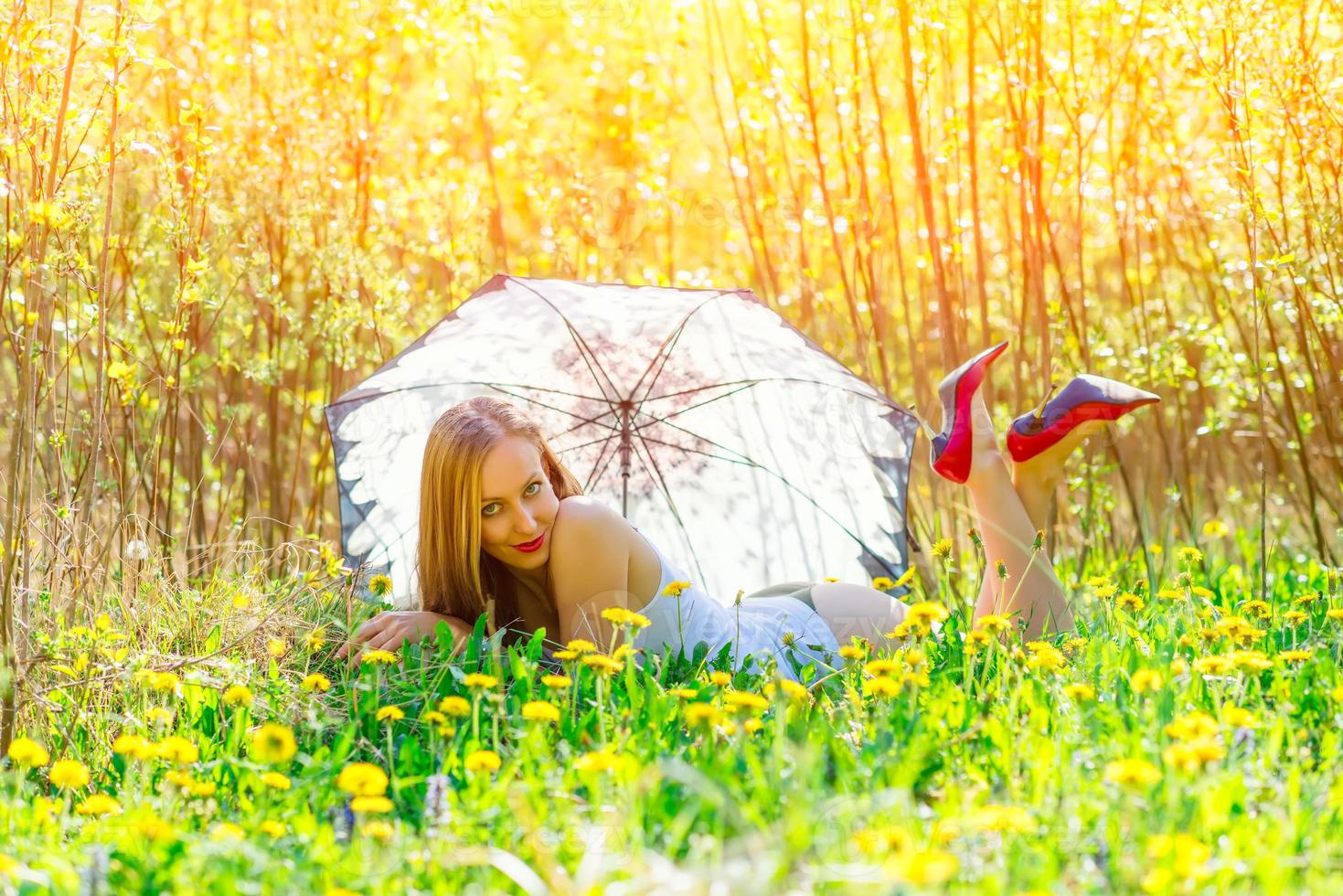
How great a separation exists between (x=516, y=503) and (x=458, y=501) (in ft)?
0.41

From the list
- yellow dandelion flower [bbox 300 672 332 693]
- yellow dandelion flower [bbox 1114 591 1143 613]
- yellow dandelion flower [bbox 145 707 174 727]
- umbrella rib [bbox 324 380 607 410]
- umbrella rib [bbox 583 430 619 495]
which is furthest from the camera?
umbrella rib [bbox 583 430 619 495]

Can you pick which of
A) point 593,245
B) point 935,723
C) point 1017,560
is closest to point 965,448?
point 1017,560

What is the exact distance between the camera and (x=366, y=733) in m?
2.08

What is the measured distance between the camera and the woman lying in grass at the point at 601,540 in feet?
8.27

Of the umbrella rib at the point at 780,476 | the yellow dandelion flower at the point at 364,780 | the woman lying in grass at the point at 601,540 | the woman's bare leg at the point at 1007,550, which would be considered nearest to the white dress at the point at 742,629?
the woman lying in grass at the point at 601,540

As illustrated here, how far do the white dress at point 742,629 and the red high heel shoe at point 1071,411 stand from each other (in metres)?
0.62

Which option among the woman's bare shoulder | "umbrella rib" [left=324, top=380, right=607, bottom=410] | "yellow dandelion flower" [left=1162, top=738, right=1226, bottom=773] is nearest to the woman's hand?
the woman's bare shoulder

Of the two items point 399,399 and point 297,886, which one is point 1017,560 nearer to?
point 399,399

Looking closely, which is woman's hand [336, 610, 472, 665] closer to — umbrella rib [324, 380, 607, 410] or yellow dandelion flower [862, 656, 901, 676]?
umbrella rib [324, 380, 607, 410]

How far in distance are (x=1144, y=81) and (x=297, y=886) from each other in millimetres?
3311

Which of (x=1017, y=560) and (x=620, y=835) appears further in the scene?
(x=1017, y=560)

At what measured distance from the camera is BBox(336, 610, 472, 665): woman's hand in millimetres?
2490

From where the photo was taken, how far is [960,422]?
2.74m

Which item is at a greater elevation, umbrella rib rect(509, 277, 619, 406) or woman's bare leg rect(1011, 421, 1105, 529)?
umbrella rib rect(509, 277, 619, 406)
